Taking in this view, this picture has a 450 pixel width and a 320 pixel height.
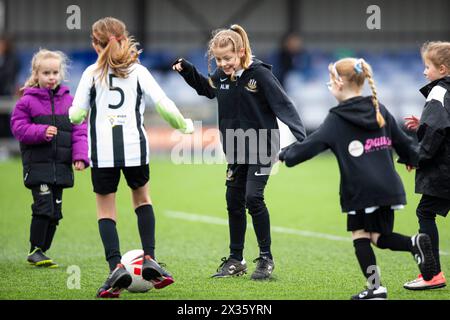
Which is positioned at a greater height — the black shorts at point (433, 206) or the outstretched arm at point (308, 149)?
the outstretched arm at point (308, 149)

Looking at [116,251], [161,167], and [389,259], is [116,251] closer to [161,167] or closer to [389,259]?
[389,259]

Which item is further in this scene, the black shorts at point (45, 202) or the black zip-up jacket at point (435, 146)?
the black shorts at point (45, 202)

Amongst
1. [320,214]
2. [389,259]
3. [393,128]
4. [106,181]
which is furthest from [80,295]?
[320,214]

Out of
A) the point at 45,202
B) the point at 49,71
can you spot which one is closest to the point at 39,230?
the point at 45,202

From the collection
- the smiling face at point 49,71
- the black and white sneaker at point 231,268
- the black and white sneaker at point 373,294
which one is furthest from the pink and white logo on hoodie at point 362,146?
the smiling face at point 49,71

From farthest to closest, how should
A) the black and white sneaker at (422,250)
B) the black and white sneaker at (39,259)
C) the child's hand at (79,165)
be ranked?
the black and white sneaker at (39,259)
the child's hand at (79,165)
the black and white sneaker at (422,250)

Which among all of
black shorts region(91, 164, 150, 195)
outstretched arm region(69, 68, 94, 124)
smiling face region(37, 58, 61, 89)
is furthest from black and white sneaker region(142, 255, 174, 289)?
smiling face region(37, 58, 61, 89)

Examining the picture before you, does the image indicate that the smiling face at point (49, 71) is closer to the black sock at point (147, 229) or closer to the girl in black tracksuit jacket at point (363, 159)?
the black sock at point (147, 229)

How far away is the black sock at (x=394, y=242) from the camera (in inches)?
220

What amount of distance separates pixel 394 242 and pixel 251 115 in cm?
166

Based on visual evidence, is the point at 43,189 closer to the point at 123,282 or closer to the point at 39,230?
the point at 39,230

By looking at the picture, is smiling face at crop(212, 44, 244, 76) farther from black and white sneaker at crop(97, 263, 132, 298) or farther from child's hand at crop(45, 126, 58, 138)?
black and white sneaker at crop(97, 263, 132, 298)

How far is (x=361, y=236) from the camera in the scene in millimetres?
5602

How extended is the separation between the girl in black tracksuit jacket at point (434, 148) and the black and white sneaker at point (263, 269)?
1070 mm
